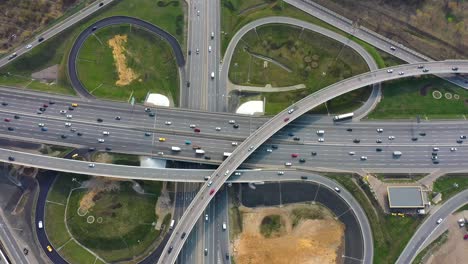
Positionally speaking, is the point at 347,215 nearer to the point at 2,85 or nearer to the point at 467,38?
the point at 467,38

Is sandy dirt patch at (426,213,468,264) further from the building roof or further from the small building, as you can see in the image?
the building roof

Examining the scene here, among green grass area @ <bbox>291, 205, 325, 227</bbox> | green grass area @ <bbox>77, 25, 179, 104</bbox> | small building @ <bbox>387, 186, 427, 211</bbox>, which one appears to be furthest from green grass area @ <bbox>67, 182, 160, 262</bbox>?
small building @ <bbox>387, 186, 427, 211</bbox>

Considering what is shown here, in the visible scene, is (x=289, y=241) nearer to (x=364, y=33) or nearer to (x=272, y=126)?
(x=272, y=126)

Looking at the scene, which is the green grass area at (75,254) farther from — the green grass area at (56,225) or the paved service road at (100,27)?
the paved service road at (100,27)

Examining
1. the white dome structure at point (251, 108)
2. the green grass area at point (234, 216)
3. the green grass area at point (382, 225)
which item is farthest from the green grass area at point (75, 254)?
the green grass area at point (382, 225)

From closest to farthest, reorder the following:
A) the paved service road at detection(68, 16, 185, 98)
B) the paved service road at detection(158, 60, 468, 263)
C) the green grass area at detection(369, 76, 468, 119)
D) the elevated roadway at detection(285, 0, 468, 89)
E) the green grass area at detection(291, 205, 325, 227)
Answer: the paved service road at detection(158, 60, 468, 263), the green grass area at detection(291, 205, 325, 227), the green grass area at detection(369, 76, 468, 119), the paved service road at detection(68, 16, 185, 98), the elevated roadway at detection(285, 0, 468, 89)

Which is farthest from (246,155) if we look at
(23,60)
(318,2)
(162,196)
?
(23,60)
